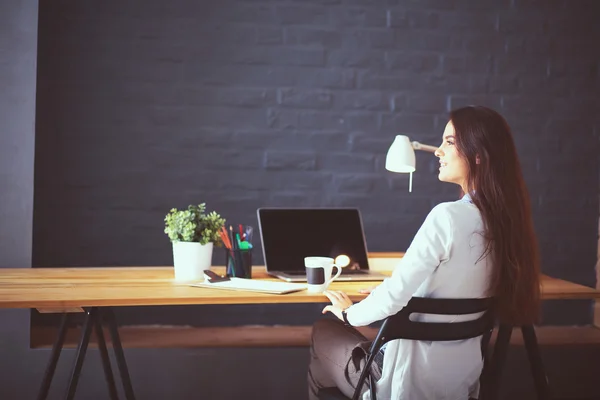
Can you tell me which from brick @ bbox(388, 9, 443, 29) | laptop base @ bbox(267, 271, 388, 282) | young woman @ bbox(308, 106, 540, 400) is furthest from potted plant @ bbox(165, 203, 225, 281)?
brick @ bbox(388, 9, 443, 29)

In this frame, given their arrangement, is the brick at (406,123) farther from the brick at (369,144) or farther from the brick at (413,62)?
the brick at (413,62)

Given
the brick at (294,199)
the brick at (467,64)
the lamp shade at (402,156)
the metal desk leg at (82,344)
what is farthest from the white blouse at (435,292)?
the brick at (467,64)

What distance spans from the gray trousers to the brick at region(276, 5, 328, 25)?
1.72m

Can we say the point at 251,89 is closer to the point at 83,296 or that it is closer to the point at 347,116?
the point at 347,116

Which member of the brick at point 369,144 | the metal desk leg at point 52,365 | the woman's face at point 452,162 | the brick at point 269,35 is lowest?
the metal desk leg at point 52,365

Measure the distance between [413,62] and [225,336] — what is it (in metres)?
1.64

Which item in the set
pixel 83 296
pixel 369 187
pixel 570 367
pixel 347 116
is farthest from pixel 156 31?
pixel 570 367

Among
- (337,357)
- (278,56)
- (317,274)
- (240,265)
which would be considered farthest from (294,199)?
(337,357)

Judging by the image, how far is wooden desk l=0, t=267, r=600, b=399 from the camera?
1989 mm

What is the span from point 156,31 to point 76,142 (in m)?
0.64

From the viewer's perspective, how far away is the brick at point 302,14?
3521 mm

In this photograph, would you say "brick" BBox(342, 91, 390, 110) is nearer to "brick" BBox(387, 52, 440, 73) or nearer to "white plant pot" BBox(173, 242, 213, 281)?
"brick" BBox(387, 52, 440, 73)

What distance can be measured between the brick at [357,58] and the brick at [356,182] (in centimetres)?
54

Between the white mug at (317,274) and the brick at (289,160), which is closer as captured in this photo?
the white mug at (317,274)
